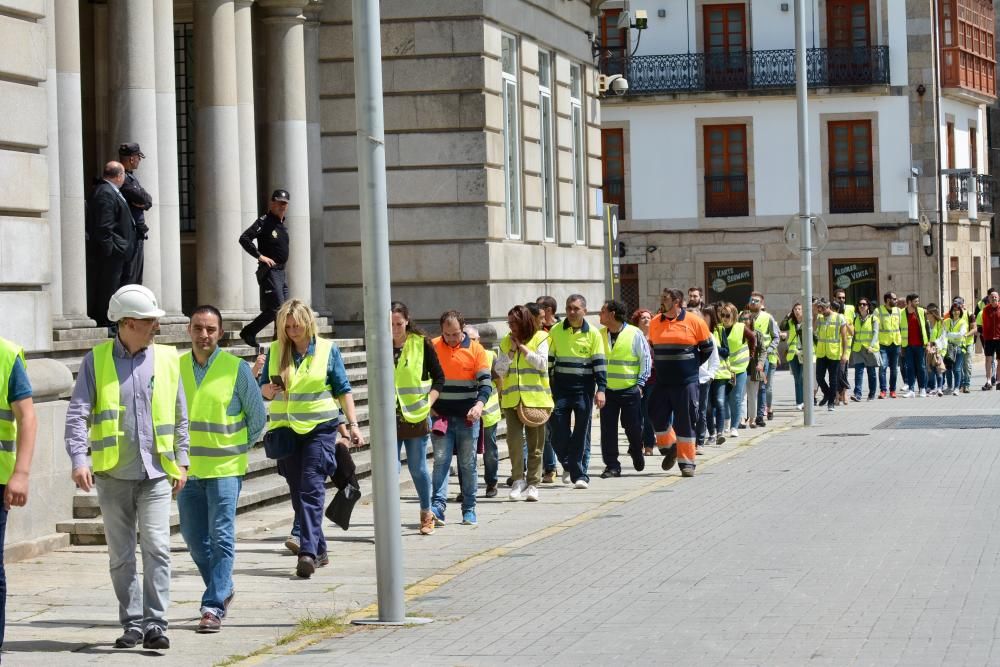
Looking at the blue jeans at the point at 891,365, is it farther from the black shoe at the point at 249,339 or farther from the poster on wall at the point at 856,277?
the poster on wall at the point at 856,277

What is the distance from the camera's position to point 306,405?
1172 cm

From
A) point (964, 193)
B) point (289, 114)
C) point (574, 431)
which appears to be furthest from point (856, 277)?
point (574, 431)

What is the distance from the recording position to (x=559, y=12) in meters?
25.3

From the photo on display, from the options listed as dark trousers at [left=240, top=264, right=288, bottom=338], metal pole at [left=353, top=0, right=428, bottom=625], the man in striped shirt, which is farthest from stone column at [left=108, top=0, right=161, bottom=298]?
metal pole at [left=353, top=0, right=428, bottom=625]

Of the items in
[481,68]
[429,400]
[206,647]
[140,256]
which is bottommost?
[206,647]

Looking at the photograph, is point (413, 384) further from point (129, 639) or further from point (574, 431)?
point (129, 639)

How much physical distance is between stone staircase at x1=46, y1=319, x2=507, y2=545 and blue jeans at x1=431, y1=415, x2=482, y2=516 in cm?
146

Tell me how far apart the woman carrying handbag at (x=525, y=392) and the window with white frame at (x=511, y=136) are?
6.49 metres

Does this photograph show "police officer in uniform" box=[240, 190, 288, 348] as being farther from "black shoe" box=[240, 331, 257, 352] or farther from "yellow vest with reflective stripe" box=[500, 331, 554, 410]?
"yellow vest with reflective stripe" box=[500, 331, 554, 410]

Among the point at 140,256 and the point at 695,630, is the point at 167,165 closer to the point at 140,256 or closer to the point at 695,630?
the point at 140,256

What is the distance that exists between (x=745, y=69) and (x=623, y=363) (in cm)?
3513

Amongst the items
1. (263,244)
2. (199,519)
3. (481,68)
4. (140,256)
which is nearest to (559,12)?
(481,68)

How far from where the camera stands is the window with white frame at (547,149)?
24.7m

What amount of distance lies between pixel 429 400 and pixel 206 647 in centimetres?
481
